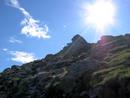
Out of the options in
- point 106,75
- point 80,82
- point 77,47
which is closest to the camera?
point 106,75

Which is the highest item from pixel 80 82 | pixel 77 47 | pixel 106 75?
pixel 77 47

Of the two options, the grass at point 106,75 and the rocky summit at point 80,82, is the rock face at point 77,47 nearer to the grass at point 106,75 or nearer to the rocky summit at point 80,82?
the rocky summit at point 80,82

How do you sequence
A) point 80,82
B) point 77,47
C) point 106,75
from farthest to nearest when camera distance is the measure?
point 77,47, point 80,82, point 106,75

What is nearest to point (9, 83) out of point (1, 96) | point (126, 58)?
point (1, 96)

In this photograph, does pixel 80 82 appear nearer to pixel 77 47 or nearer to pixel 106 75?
pixel 106 75

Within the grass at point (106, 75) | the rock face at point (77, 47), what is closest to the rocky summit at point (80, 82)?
the grass at point (106, 75)

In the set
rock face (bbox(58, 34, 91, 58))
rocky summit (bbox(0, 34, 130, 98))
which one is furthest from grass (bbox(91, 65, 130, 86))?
rock face (bbox(58, 34, 91, 58))

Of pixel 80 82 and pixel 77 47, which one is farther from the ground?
pixel 77 47

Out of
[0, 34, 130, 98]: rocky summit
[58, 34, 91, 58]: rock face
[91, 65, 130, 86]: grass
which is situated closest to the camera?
[0, 34, 130, 98]: rocky summit

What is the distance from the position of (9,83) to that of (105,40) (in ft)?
155

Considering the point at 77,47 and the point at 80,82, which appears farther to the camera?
the point at 77,47

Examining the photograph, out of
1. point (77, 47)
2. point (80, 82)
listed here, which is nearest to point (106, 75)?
point (80, 82)

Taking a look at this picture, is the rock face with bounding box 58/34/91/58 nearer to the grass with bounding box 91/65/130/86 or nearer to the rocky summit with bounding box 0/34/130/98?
the rocky summit with bounding box 0/34/130/98

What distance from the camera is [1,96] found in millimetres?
78125
